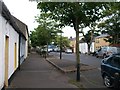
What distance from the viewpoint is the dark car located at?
12258mm

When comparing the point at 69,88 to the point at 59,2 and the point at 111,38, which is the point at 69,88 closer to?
the point at 59,2

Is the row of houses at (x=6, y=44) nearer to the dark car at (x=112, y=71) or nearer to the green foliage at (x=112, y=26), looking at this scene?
the dark car at (x=112, y=71)

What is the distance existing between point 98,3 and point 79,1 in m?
1.32

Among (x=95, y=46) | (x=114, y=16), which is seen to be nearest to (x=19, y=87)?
(x=114, y=16)

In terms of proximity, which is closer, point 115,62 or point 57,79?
point 115,62

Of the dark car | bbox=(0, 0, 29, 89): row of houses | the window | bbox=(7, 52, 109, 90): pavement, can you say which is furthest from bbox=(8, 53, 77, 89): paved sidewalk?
the window

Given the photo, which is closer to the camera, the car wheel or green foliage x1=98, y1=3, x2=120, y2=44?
the car wheel

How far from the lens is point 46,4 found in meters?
17.4

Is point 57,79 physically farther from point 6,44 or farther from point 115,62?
point 115,62

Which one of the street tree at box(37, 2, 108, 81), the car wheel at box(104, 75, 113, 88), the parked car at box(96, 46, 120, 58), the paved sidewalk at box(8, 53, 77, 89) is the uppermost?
the street tree at box(37, 2, 108, 81)

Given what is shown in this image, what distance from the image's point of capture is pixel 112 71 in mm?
12852

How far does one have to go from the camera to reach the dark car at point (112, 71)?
40.2 feet

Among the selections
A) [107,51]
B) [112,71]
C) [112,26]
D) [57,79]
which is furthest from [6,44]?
[112,26]

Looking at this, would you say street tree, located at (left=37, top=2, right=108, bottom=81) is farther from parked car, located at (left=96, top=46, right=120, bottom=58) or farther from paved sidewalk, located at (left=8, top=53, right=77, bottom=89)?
parked car, located at (left=96, top=46, right=120, bottom=58)
